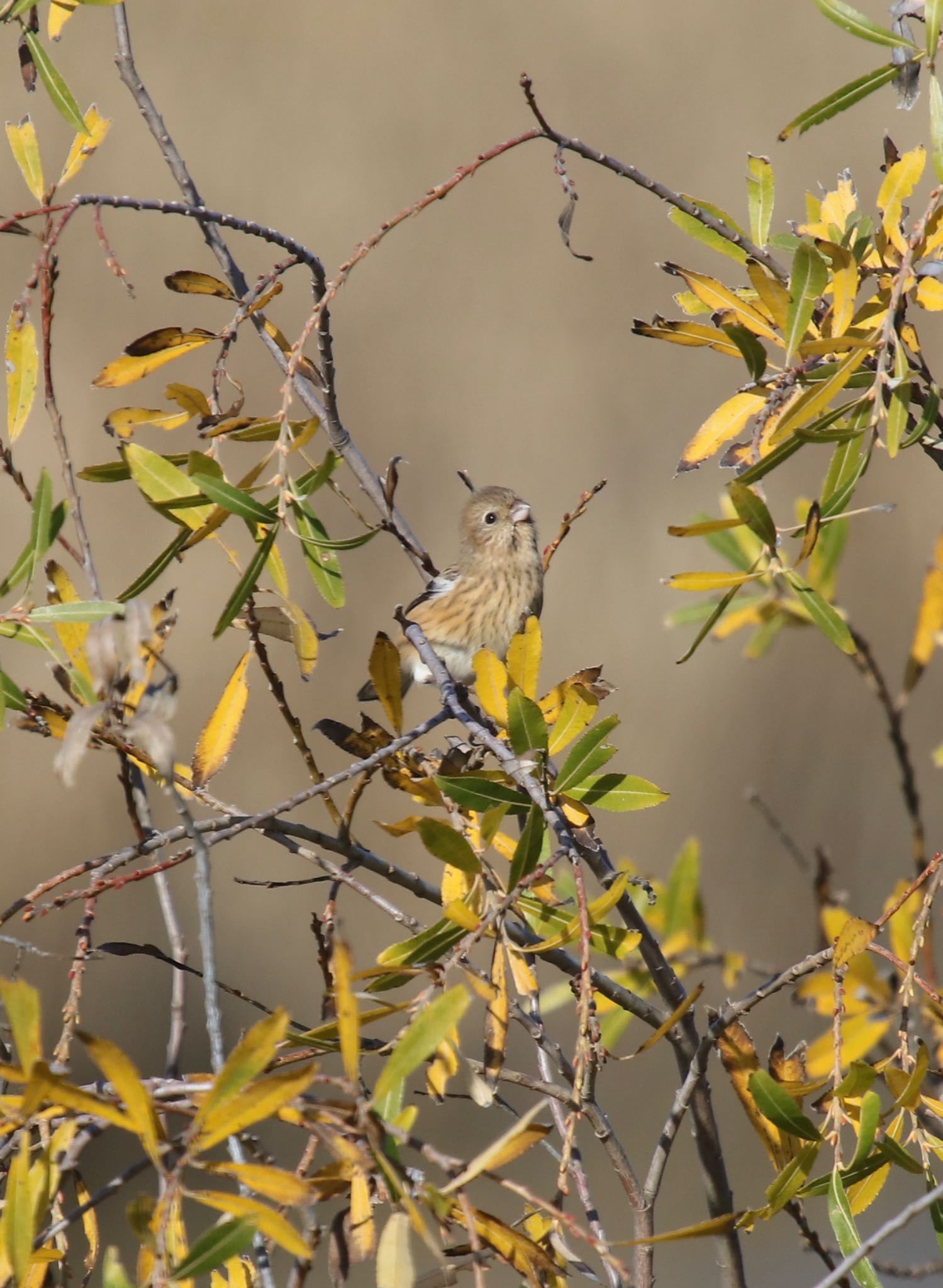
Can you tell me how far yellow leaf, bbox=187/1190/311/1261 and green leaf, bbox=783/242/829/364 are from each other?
76 centimetres

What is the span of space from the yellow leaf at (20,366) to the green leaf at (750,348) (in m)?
0.60

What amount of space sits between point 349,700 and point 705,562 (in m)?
1.33

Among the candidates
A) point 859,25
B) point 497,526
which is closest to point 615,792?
point 859,25

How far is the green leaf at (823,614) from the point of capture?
3.62ft

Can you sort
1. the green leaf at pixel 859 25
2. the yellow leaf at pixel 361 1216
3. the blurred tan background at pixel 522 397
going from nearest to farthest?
the yellow leaf at pixel 361 1216, the green leaf at pixel 859 25, the blurred tan background at pixel 522 397

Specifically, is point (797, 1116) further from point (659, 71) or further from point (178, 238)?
point (659, 71)

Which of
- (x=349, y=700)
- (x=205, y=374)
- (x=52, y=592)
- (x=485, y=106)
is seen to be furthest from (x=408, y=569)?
(x=52, y=592)

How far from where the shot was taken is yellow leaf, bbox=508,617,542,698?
1.23 metres

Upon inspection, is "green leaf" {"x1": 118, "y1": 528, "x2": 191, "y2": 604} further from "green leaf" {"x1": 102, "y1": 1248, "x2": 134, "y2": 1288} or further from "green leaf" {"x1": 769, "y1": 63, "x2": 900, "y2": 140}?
"green leaf" {"x1": 769, "y1": 63, "x2": 900, "y2": 140}

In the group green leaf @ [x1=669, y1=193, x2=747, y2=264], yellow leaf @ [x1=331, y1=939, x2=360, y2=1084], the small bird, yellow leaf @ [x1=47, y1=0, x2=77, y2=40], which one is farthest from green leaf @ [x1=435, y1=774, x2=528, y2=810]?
the small bird

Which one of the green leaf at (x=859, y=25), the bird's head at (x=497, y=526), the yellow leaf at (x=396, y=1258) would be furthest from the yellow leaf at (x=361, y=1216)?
the bird's head at (x=497, y=526)

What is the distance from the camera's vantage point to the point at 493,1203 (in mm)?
3576

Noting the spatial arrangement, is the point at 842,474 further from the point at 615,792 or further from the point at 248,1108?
the point at 248,1108

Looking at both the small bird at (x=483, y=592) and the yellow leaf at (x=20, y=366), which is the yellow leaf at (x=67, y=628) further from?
the small bird at (x=483, y=592)
